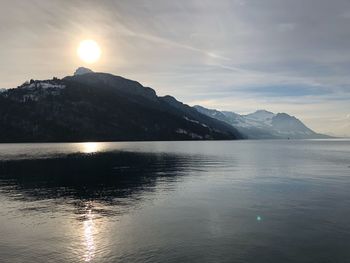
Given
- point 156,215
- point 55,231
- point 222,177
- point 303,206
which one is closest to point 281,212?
point 303,206

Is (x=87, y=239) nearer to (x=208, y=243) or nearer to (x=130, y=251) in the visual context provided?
(x=130, y=251)

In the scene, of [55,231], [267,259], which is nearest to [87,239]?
[55,231]

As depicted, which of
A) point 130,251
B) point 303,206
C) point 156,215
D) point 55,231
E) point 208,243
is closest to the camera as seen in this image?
point 130,251

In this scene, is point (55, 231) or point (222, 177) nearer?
point (55, 231)

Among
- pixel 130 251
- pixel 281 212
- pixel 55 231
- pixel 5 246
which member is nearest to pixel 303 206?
pixel 281 212

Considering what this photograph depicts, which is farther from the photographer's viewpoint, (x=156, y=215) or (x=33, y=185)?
(x=33, y=185)

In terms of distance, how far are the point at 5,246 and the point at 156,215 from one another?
25.8 metres

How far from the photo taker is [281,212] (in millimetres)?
66500

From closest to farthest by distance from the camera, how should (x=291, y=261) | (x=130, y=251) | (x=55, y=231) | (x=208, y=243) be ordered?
(x=291, y=261) < (x=130, y=251) < (x=208, y=243) < (x=55, y=231)

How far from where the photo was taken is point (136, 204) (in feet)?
246

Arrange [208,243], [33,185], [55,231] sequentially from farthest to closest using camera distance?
[33,185] → [55,231] → [208,243]

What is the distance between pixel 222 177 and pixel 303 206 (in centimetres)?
5006

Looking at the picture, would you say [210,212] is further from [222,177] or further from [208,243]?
[222,177]

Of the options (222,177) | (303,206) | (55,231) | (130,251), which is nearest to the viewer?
(130,251)
